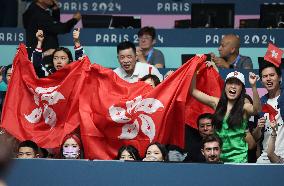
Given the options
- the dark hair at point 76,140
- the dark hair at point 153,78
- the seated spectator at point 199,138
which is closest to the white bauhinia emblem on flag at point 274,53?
the seated spectator at point 199,138

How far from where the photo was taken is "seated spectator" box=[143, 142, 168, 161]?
7938 millimetres

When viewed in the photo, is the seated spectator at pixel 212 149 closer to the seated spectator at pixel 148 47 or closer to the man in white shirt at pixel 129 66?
the man in white shirt at pixel 129 66

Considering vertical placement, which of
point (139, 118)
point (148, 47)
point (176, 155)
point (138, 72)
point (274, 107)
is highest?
point (148, 47)

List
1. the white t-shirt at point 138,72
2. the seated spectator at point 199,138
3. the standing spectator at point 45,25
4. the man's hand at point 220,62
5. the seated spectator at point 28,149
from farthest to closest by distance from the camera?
the standing spectator at point 45,25, the man's hand at point 220,62, the white t-shirt at point 138,72, the seated spectator at point 199,138, the seated spectator at point 28,149

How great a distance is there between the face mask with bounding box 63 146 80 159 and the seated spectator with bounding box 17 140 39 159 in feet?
1.16

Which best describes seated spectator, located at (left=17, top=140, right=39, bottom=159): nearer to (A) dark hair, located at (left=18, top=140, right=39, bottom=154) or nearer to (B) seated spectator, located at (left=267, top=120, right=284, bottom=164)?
(A) dark hair, located at (left=18, top=140, right=39, bottom=154)

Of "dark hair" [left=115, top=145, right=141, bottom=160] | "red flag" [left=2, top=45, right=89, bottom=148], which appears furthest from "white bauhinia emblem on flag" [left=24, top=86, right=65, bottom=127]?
"dark hair" [left=115, top=145, right=141, bottom=160]

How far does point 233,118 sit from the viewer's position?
8.41 metres

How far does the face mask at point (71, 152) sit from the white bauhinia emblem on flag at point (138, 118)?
1.91ft

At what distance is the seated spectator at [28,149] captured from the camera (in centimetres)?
848

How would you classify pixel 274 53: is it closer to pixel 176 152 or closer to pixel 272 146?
pixel 272 146

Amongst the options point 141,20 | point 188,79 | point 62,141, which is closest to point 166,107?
point 188,79

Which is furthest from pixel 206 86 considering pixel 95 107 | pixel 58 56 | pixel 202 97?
pixel 58 56

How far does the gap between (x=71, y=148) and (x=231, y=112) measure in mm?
1606
